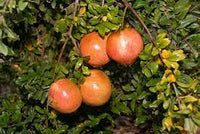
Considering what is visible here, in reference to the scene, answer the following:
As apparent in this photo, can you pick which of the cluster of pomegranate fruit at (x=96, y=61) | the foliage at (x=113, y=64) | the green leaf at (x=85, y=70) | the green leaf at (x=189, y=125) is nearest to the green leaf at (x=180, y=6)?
the foliage at (x=113, y=64)

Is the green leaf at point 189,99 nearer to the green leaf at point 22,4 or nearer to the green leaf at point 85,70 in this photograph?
the green leaf at point 85,70

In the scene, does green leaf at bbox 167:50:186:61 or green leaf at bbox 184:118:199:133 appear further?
green leaf at bbox 167:50:186:61

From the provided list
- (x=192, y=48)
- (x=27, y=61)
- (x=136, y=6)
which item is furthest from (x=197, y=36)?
(x=27, y=61)

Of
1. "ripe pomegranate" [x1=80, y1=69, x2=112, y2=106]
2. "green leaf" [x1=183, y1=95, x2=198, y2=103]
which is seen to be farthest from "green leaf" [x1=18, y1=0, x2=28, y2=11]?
"green leaf" [x1=183, y1=95, x2=198, y2=103]

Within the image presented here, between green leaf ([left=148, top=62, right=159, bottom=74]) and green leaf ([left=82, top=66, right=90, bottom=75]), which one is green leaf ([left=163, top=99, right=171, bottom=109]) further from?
green leaf ([left=82, top=66, right=90, bottom=75])

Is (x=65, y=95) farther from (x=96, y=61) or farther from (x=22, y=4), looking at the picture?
(x=22, y=4)

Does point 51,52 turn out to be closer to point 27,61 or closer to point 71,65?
point 27,61

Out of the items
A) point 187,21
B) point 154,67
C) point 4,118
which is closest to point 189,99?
point 154,67
